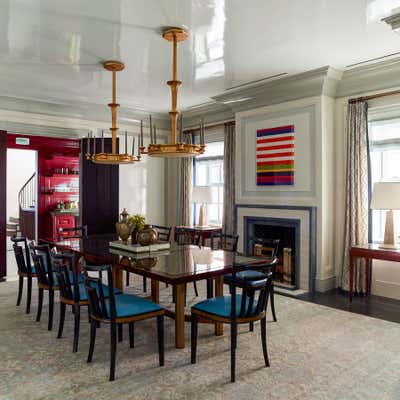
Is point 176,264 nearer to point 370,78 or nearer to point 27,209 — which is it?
point 370,78

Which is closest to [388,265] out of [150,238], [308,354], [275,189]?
[275,189]

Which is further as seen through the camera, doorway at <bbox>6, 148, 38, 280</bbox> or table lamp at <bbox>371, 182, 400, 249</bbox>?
doorway at <bbox>6, 148, 38, 280</bbox>

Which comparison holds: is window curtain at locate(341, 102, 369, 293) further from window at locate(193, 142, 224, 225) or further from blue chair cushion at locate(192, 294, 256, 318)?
window at locate(193, 142, 224, 225)

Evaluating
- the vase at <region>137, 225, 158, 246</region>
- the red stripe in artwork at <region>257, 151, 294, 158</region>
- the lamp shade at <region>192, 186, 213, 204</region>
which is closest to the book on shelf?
the vase at <region>137, 225, 158, 246</region>

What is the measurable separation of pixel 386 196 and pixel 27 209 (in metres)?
8.65

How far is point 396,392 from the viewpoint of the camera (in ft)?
8.41

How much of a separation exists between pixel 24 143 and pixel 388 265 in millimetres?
5756

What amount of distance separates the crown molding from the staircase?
7.79m

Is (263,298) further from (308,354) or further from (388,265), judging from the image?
(388,265)

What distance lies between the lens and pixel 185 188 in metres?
7.36

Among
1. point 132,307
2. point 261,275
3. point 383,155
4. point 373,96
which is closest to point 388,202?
point 383,155

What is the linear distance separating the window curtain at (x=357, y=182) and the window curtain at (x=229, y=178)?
195 cm

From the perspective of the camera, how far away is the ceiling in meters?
3.23

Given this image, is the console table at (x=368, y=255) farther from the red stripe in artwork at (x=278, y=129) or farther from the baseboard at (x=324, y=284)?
the red stripe in artwork at (x=278, y=129)
